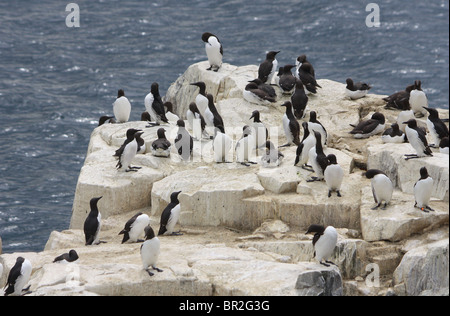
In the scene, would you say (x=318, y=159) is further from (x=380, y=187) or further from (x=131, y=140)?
(x=131, y=140)

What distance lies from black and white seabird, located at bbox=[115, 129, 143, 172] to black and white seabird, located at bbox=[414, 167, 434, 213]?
580 cm

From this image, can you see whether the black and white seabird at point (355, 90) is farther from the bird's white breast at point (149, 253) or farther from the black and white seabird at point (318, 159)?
the bird's white breast at point (149, 253)

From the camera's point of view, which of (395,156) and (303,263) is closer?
(303,263)

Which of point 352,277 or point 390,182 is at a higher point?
point 390,182

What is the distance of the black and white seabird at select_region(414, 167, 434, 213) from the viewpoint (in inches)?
582

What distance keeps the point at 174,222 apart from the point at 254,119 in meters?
3.93

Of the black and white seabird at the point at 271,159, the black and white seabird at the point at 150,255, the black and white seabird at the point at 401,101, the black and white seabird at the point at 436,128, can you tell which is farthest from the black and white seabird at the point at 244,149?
the black and white seabird at the point at 150,255

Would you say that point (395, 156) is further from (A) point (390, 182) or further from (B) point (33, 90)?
(B) point (33, 90)

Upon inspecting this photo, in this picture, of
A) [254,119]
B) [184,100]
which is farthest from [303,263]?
[184,100]

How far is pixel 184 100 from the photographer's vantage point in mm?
23844

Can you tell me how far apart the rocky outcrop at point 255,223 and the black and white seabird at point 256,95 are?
0.45 ft

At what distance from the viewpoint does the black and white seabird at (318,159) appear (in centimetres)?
1653

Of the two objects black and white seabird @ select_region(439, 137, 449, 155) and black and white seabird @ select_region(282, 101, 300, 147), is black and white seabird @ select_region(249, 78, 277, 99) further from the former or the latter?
black and white seabird @ select_region(439, 137, 449, 155)

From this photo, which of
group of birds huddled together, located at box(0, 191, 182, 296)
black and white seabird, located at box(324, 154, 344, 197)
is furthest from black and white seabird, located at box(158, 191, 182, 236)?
black and white seabird, located at box(324, 154, 344, 197)
